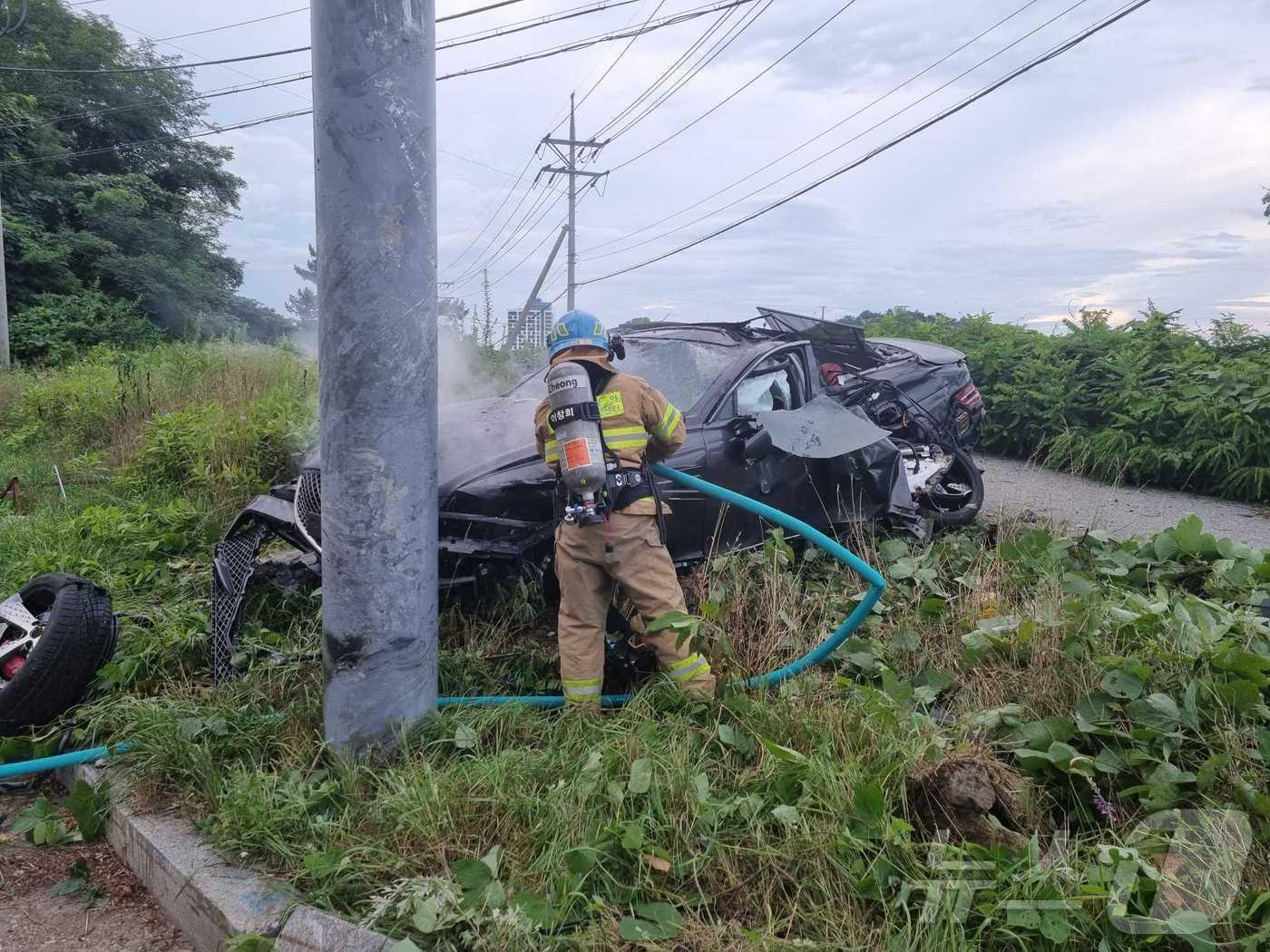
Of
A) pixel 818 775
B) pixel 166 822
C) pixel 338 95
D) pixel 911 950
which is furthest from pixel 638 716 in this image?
pixel 338 95

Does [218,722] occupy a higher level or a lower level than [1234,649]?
lower

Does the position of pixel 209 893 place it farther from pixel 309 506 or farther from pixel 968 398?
pixel 968 398

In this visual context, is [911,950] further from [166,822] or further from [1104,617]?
[166,822]

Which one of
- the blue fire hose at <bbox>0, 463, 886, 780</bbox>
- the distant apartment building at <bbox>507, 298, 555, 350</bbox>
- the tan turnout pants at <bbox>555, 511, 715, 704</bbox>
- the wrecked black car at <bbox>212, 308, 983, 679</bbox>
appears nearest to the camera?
the blue fire hose at <bbox>0, 463, 886, 780</bbox>

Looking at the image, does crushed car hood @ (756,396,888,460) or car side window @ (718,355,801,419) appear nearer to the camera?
Result: crushed car hood @ (756,396,888,460)

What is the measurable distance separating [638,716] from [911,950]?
137 centimetres

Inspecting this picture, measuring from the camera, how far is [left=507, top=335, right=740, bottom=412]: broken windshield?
4.89 m

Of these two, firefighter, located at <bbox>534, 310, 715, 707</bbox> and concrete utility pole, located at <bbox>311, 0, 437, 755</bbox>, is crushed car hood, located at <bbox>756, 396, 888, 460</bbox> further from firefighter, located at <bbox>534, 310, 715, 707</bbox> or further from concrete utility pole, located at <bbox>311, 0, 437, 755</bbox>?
concrete utility pole, located at <bbox>311, 0, 437, 755</bbox>

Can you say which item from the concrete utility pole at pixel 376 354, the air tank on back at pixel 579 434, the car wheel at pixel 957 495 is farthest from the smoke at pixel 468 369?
the car wheel at pixel 957 495

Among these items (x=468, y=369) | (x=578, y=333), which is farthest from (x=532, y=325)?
(x=578, y=333)

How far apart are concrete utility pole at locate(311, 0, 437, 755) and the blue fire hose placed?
1.59ft

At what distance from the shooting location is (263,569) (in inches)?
159

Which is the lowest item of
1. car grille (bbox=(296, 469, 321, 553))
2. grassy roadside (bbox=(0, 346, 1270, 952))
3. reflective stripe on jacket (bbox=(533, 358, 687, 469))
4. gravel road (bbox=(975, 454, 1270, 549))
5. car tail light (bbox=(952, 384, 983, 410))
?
gravel road (bbox=(975, 454, 1270, 549))

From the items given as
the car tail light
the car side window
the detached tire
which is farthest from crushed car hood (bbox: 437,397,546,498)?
the car tail light
